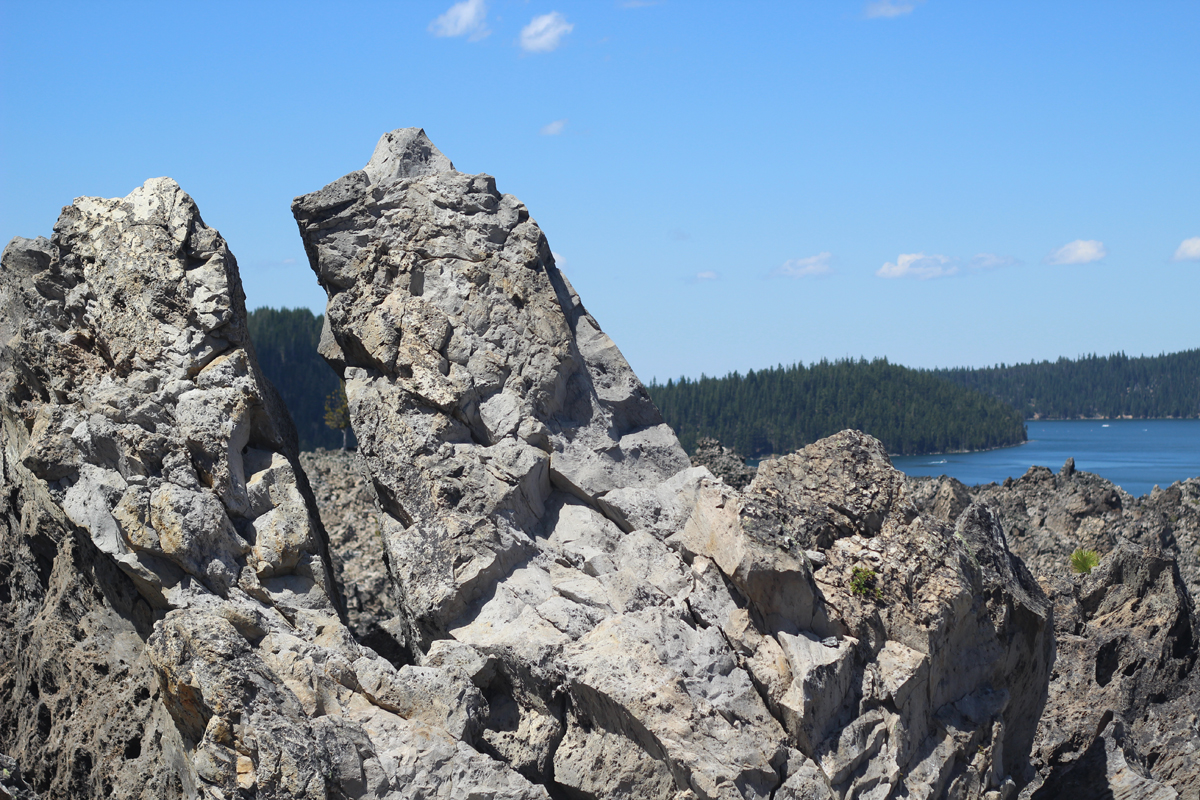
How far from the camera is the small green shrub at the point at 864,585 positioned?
13.1m

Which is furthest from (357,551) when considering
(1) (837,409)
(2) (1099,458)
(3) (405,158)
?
(2) (1099,458)

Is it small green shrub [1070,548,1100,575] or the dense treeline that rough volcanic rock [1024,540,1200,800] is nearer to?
small green shrub [1070,548,1100,575]

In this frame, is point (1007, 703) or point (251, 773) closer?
point (251, 773)

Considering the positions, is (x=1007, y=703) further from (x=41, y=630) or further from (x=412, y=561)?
(x=41, y=630)

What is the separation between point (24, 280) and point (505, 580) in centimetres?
833

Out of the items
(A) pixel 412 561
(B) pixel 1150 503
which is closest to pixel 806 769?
(A) pixel 412 561

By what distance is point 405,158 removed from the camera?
16.3 m

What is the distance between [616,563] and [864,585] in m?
3.27

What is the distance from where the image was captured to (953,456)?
5256 inches

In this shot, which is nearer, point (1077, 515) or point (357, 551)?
point (357, 551)

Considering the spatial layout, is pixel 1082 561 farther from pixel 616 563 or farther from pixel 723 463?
pixel 616 563

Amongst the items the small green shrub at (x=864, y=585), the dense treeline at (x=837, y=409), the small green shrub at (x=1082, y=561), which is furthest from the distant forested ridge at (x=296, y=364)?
the small green shrub at (x=864, y=585)

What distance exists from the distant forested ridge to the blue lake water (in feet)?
228

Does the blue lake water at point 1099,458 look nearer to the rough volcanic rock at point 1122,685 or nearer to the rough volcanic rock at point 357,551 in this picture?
the rough volcanic rock at point 357,551
